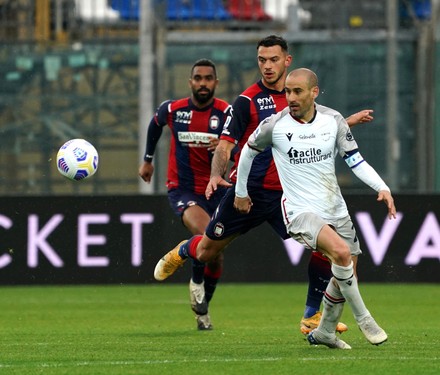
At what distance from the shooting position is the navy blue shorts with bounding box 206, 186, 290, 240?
10.1 metres

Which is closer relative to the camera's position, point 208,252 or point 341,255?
point 341,255

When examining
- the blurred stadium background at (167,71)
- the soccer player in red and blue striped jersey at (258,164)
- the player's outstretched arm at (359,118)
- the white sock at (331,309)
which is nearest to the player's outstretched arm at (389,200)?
the white sock at (331,309)

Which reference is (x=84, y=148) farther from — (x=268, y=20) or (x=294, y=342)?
(x=268, y=20)

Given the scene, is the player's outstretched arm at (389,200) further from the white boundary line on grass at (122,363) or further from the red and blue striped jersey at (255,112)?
the red and blue striped jersey at (255,112)

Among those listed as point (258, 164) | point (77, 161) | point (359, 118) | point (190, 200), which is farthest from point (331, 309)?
point (190, 200)

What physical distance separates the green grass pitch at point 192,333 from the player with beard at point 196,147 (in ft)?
3.29

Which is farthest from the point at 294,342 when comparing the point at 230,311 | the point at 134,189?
the point at 134,189

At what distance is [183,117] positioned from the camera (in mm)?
11773

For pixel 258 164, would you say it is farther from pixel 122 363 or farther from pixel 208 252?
pixel 122 363

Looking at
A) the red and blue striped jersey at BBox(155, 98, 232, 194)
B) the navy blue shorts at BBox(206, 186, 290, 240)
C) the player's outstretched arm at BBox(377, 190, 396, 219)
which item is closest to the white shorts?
the player's outstretched arm at BBox(377, 190, 396, 219)

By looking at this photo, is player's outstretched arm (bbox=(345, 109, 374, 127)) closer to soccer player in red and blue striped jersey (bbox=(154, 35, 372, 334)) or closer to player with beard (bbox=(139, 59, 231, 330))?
soccer player in red and blue striped jersey (bbox=(154, 35, 372, 334))

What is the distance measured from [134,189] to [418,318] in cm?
706

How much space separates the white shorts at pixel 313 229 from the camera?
843cm

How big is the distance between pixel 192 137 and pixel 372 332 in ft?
13.1
